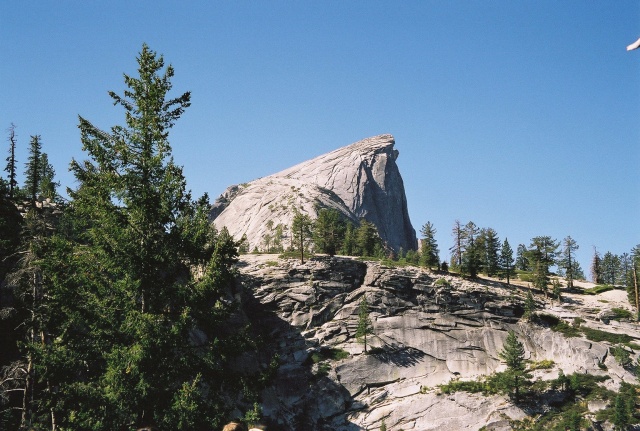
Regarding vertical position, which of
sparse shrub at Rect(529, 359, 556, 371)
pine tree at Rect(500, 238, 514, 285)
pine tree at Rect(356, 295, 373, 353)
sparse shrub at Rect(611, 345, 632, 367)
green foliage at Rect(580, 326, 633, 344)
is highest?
pine tree at Rect(500, 238, 514, 285)

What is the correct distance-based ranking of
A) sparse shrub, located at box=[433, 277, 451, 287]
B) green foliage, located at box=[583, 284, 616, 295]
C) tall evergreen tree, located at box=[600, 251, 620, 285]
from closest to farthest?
sparse shrub, located at box=[433, 277, 451, 287]
green foliage, located at box=[583, 284, 616, 295]
tall evergreen tree, located at box=[600, 251, 620, 285]

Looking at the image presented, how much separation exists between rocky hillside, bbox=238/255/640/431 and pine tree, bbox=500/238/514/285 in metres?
6.33

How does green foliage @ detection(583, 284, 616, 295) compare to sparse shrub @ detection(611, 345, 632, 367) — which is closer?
sparse shrub @ detection(611, 345, 632, 367)

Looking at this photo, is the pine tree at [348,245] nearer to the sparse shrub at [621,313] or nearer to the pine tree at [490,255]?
the pine tree at [490,255]

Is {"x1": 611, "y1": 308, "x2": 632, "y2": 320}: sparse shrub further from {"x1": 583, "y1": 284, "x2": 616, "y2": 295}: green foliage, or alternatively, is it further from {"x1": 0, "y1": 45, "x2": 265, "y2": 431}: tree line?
{"x1": 0, "y1": 45, "x2": 265, "y2": 431}: tree line

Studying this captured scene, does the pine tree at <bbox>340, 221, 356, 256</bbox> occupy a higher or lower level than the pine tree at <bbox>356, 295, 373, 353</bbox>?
higher

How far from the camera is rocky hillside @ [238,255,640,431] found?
8269 cm

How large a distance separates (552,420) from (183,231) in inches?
3097

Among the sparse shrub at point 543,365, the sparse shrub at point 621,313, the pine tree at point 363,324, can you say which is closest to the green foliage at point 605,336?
the sparse shrub at point 621,313

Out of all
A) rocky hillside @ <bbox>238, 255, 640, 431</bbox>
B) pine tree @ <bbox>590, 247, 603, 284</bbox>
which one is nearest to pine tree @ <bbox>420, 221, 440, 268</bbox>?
rocky hillside @ <bbox>238, 255, 640, 431</bbox>

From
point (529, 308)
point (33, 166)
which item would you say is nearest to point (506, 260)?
point (529, 308)

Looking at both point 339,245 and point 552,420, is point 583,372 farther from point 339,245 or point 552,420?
point 339,245

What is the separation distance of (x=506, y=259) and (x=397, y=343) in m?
36.1

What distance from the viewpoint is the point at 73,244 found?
1227 centimetres
